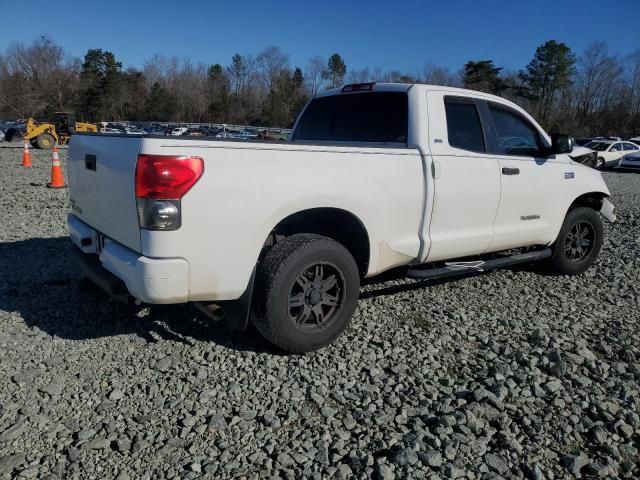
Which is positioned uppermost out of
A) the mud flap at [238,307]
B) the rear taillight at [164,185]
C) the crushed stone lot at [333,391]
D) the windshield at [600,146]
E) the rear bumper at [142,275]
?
the windshield at [600,146]

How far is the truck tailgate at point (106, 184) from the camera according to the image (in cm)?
297

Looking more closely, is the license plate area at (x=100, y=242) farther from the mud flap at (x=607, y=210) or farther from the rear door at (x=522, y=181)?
the mud flap at (x=607, y=210)

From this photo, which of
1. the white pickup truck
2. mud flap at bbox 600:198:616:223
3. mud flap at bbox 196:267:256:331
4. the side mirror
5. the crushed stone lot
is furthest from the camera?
mud flap at bbox 600:198:616:223

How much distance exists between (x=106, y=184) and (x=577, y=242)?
498 cm

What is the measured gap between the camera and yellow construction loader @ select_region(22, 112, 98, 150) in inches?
1083

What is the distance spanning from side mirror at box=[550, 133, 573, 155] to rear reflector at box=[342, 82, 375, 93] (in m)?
1.92

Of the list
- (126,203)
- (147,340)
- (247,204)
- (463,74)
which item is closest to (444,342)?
(247,204)

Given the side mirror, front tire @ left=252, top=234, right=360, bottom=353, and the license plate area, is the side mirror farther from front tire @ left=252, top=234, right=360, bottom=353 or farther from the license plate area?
the license plate area

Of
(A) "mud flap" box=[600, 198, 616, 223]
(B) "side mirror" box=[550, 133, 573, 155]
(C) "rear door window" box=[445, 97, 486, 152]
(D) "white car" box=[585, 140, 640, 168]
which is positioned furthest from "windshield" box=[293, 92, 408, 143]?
(D) "white car" box=[585, 140, 640, 168]

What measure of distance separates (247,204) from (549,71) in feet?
253

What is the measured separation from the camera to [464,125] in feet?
14.6

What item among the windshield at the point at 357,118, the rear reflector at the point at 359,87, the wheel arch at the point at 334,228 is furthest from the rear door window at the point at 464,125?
the wheel arch at the point at 334,228

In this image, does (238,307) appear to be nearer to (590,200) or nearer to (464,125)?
(464,125)

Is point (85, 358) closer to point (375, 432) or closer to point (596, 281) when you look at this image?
point (375, 432)
